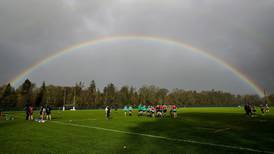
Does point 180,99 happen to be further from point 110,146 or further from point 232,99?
point 110,146

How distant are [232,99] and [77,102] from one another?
5091 inches

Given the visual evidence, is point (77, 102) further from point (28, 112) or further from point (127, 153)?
point (127, 153)

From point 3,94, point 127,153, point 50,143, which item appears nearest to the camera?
point 127,153

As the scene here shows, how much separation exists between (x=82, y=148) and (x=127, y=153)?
2481 mm

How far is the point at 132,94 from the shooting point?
16850 cm

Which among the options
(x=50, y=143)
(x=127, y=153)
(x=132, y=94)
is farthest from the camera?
(x=132, y=94)

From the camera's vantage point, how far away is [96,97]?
520 ft

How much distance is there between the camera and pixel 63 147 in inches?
455

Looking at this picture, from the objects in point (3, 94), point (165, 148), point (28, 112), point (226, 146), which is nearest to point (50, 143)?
point (165, 148)

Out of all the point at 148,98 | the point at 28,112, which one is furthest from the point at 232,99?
the point at 28,112

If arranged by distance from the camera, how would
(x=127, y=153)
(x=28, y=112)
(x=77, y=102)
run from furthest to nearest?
(x=77, y=102), (x=28, y=112), (x=127, y=153)

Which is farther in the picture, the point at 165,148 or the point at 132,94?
the point at 132,94

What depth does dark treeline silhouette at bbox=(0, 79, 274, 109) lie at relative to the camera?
11659cm

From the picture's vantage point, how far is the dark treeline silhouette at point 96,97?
11659 cm
